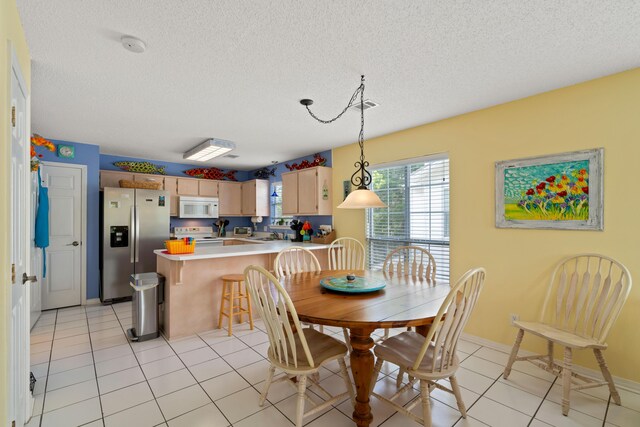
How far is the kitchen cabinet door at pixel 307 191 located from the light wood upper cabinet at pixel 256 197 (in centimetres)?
143

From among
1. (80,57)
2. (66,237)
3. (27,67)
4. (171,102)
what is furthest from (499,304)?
(66,237)

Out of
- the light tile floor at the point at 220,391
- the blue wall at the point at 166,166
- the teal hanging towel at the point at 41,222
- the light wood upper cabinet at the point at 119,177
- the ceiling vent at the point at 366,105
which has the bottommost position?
the light tile floor at the point at 220,391

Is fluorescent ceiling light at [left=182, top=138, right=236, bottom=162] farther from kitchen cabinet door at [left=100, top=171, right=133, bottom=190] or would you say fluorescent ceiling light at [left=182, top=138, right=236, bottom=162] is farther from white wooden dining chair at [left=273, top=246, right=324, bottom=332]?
white wooden dining chair at [left=273, top=246, right=324, bottom=332]

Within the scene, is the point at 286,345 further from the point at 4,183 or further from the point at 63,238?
the point at 63,238

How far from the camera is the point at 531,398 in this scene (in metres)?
2.15

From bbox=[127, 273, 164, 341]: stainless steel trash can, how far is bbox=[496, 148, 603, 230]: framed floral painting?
11.8ft

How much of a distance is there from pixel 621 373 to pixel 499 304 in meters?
0.91

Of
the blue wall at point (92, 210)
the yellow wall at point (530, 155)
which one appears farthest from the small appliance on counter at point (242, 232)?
the yellow wall at point (530, 155)

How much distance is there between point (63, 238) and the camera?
4254 millimetres

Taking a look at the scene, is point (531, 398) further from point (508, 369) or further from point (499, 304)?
point (499, 304)

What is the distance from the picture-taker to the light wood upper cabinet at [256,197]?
19.9ft

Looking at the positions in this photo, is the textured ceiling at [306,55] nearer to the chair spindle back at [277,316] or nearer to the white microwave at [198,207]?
the chair spindle back at [277,316]

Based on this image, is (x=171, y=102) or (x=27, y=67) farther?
(x=171, y=102)

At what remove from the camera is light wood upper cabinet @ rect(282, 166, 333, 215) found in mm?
4664
